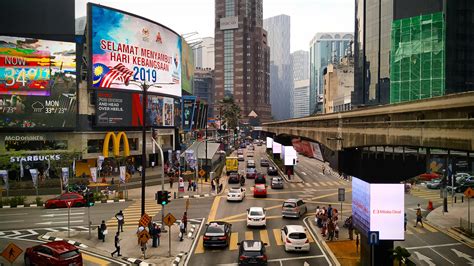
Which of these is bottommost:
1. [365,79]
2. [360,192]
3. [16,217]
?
[16,217]

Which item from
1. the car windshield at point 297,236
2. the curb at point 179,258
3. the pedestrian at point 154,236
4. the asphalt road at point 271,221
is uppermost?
the car windshield at point 297,236

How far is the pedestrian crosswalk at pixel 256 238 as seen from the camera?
80.0 ft

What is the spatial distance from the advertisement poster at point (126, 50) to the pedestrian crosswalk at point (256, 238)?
3199 cm

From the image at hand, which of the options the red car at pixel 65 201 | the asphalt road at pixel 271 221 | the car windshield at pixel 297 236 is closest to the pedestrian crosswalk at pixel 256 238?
the asphalt road at pixel 271 221

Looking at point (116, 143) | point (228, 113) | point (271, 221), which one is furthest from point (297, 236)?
point (228, 113)

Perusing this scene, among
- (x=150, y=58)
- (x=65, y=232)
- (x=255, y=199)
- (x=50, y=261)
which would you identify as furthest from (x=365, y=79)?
(x=50, y=261)

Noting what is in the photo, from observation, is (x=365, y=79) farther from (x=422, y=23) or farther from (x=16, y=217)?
(x=16, y=217)

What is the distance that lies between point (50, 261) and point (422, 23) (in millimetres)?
55487

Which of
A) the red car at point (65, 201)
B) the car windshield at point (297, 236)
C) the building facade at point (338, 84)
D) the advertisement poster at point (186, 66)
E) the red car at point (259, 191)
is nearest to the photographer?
the car windshield at point (297, 236)

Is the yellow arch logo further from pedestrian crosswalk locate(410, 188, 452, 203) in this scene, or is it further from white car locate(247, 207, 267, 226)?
pedestrian crosswalk locate(410, 188, 452, 203)

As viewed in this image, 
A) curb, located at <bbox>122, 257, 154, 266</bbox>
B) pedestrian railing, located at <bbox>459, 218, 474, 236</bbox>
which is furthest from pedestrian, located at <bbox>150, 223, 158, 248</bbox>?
pedestrian railing, located at <bbox>459, 218, 474, 236</bbox>

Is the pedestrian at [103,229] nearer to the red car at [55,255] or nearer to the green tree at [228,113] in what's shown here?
the red car at [55,255]

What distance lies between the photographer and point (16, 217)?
33.2 metres

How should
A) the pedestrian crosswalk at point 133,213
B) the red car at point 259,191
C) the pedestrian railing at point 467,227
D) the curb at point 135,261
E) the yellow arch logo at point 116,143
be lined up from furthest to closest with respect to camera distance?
1. the yellow arch logo at point 116,143
2. the red car at point 259,191
3. the pedestrian crosswalk at point 133,213
4. the pedestrian railing at point 467,227
5. the curb at point 135,261
